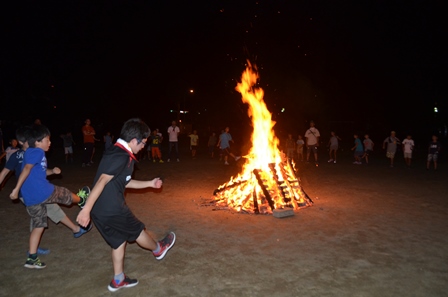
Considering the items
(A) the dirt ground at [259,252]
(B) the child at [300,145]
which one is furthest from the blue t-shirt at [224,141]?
(A) the dirt ground at [259,252]

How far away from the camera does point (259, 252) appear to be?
215 inches

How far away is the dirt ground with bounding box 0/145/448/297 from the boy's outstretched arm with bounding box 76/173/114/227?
983mm

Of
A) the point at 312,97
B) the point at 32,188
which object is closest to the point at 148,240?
the point at 32,188

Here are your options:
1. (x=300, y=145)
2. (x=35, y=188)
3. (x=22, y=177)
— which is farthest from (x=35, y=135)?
(x=300, y=145)

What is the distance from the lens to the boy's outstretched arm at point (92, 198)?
3.76 m

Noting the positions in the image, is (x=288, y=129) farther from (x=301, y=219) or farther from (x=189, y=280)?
(x=189, y=280)

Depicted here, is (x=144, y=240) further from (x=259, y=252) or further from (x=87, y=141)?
(x=87, y=141)

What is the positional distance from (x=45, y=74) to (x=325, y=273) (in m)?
32.0

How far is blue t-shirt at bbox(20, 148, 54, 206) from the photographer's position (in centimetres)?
488

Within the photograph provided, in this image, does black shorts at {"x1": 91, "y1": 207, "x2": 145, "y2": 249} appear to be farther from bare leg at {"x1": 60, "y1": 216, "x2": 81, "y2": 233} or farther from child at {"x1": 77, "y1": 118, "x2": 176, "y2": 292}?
bare leg at {"x1": 60, "y1": 216, "x2": 81, "y2": 233}

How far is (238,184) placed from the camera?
29.0 feet

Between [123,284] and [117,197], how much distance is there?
1.04 metres

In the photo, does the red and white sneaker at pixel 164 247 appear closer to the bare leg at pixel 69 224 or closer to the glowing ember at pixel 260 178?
the bare leg at pixel 69 224

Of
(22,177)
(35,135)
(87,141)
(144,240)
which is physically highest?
(35,135)
